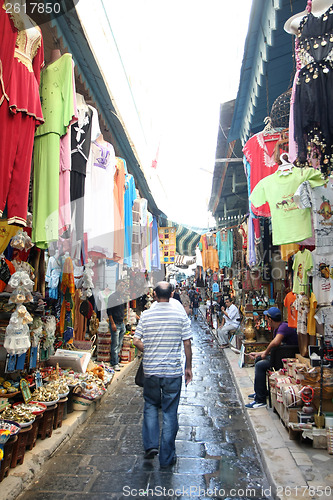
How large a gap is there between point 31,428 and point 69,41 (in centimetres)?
419

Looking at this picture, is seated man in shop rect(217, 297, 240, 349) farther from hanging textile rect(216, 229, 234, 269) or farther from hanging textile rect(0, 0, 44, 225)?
hanging textile rect(0, 0, 44, 225)

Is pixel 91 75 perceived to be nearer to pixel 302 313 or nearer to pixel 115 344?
pixel 302 313

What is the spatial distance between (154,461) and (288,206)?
138 inches

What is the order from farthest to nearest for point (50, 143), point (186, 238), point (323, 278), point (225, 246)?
point (186, 238) < point (225, 246) < point (323, 278) < point (50, 143)

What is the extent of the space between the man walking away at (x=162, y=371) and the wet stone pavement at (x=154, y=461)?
11.7 inches

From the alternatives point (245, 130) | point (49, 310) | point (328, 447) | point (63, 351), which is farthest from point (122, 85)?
point (328, 447)

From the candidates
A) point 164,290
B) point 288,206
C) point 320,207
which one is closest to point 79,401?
point 164,290

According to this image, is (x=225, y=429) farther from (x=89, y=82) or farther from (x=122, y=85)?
(x=122, y=85)

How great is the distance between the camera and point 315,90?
283cm

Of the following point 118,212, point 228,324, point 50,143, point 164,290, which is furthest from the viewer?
point 228,324

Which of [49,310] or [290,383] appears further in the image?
[49,310]

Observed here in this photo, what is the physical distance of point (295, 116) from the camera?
9.88ft

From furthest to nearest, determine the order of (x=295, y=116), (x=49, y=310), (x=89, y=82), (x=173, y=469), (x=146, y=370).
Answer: (x=49, y=310), (x=89, y=82), (x=146, y=370), (x=173, y=469), (x=295, y=116)

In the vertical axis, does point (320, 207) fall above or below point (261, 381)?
above
